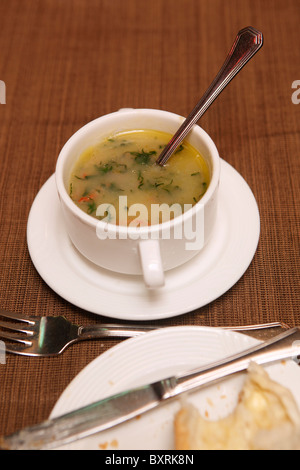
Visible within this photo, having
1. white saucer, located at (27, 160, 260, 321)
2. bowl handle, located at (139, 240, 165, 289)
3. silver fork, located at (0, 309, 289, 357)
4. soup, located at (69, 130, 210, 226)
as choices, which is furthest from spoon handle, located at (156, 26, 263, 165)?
silver fork, located at (0, 309, 289, 357)

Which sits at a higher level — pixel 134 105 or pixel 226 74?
pixel 134 105

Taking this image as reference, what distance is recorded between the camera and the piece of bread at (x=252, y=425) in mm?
994

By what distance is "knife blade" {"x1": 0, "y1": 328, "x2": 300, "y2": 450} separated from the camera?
1.01 metres

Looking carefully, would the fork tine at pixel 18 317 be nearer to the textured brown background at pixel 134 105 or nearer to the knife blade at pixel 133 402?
the textured brown background at pixel 134 105

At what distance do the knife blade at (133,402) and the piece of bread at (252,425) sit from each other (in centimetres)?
6

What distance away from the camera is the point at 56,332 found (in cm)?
131

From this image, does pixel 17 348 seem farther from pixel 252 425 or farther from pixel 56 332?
pixel 252 425

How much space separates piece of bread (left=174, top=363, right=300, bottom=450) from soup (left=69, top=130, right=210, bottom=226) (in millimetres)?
501

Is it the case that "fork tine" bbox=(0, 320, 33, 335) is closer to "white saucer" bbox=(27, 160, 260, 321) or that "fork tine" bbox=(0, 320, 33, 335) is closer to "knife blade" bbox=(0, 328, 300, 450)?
"white saucer" bbox=(27, 160, 260, 321)

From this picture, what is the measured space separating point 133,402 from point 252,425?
0.26 m

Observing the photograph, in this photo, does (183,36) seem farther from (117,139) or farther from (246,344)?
(246,344)

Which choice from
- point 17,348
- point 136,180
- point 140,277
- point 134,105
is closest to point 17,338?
point 17,348

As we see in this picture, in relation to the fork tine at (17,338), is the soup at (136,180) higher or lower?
higher

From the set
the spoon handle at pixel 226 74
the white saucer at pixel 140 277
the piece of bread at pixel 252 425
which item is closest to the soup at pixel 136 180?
the spoon handle at pixel 226 74
